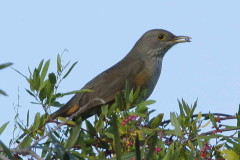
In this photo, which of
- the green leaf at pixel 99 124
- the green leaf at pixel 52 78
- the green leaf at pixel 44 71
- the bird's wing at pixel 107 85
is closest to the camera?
the green leaf at pixel 99 124

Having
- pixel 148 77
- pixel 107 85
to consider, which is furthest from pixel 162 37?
pixel 107 85

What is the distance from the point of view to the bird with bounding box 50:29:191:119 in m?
6.58

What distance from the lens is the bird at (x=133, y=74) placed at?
6.58 m

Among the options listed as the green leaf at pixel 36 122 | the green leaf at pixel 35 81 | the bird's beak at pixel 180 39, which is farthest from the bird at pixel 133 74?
the green leaf at pixel 36 122

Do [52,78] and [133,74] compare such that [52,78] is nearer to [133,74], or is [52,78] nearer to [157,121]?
[157,121]

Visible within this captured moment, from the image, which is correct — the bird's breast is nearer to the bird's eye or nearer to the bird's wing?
the bird's wing

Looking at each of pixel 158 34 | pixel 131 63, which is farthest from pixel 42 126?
pixel 158 34

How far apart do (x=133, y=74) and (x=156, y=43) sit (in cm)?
151

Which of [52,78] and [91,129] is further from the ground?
[52,78]

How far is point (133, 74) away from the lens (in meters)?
7.27

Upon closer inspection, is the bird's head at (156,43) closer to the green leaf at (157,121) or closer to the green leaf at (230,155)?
the green leaf at (157,121)

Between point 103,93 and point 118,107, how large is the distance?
3.36m

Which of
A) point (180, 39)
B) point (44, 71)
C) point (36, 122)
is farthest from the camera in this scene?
point (180, 39)

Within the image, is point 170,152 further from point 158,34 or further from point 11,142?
point 158,34
